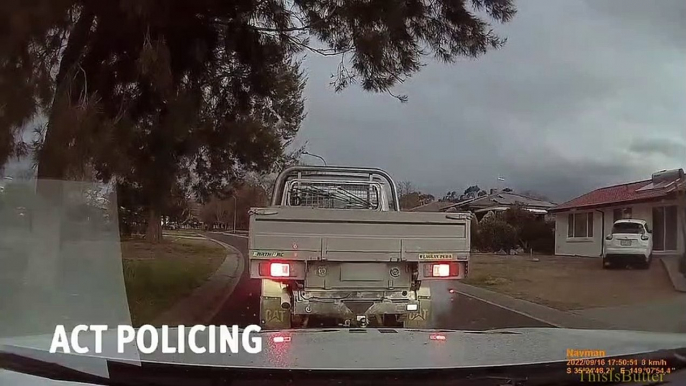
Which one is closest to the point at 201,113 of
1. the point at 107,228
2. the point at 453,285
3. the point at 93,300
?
the point at 107,228

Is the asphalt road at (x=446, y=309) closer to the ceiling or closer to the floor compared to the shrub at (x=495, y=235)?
closer to the floor

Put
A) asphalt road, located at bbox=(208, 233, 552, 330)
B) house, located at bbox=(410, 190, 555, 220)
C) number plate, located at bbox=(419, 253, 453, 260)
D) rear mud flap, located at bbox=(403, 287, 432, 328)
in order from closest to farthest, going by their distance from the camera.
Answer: house, located at bbox=(410, 190, 555, 220) < asphalt road, located at bbox=(208, 233, 552, 330) < rear mud flap, located at bbox=(403, 287, 432, 328) < number plate, located at bbox=(419, 253, 453, 260)

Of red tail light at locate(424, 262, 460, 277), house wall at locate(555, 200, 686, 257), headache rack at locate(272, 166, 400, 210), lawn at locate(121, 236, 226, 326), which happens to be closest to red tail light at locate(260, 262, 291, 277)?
lawn at locate(121, 236, 226, 326)

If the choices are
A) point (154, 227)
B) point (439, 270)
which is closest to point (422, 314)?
point (439, 270)

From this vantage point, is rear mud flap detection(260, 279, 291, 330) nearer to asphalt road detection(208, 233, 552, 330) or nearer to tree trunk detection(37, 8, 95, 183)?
asphalt road detection(208, 233, 552, 330)

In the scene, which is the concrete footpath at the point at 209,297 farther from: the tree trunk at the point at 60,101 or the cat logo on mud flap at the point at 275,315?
the tree trunk at the point at 60,101

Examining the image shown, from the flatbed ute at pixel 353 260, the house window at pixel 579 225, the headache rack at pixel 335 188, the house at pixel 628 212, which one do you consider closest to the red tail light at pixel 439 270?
the flatbed ute at pixel 353 260

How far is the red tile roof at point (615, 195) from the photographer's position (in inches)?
181

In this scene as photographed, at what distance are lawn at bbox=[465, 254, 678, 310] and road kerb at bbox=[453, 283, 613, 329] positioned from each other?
6cm

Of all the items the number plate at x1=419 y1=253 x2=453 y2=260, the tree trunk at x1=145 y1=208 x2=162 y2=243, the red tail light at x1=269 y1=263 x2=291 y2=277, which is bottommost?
the red tail light at x1=269 y1=263 x2=291 y2=277

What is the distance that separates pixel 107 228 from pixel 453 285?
9.89ft

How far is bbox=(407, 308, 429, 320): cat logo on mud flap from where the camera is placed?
19.3ft

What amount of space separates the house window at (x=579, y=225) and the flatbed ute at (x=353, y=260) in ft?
3.57

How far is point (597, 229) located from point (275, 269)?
8.28 feet
